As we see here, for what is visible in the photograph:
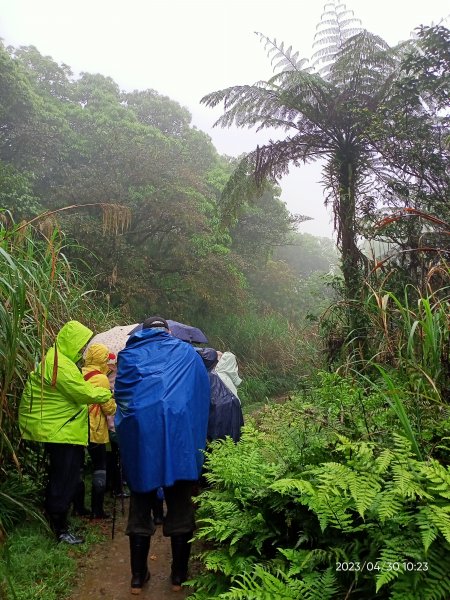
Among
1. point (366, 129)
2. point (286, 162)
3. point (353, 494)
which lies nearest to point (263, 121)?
point (286, 162)

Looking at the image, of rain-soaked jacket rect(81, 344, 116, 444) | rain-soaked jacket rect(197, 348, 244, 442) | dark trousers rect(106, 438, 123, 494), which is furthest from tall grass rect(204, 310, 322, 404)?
rain-soaked jacket rect(81, 344, 116, 444)

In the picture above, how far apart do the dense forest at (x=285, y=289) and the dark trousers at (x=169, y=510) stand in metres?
0.13

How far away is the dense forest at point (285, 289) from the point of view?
182 cm

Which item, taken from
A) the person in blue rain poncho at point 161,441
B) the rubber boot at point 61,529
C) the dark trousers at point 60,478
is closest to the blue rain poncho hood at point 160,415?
the person in blue rain poncho at point 161,441

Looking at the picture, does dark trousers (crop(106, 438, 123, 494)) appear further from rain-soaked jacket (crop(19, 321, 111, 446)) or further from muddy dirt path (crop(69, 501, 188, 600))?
rain-soaked jacket (crop(19, 321, 111, 446))

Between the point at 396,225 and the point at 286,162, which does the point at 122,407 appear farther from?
the point at 286,162

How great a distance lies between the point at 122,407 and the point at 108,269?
7.73 metres

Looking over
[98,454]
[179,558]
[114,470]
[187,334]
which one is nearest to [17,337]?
[179,558]

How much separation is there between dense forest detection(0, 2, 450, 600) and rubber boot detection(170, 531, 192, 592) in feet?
0.62

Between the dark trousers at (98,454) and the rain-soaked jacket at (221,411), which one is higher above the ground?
the rain-soaked jacket at (221,411)

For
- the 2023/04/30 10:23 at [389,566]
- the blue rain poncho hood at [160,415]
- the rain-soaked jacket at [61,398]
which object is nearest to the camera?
the 2023/04/30 10:23 at [389,566]

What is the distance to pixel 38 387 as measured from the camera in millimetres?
3307

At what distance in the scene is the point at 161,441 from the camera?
107 inches

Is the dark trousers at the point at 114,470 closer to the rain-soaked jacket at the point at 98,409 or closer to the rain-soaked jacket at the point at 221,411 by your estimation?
the rain-soaked jacket at the point at 98,409
